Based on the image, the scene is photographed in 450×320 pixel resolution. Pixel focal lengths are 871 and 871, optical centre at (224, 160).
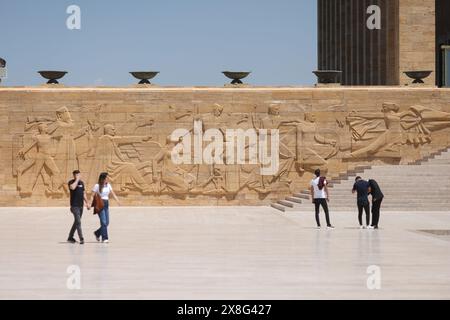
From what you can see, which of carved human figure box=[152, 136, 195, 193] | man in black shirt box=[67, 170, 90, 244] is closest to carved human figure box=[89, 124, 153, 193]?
carved human figure box=[152, 136, 195, 193]

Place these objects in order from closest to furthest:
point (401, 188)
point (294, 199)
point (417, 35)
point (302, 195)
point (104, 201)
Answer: point (104, 201) → point (401, 188) → point (294, 199) → point (302, 195) → point (417, 35)

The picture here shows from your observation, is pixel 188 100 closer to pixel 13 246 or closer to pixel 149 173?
pixel 149 173

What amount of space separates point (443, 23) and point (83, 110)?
22171 mm

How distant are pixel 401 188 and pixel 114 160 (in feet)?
29.3

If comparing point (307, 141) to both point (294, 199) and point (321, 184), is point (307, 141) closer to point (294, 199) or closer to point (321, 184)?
point (294, 199)

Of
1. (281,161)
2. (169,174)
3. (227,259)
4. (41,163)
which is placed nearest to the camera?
(227,259)

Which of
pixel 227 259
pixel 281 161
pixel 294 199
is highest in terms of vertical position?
pixel 281 161

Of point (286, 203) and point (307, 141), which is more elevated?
point (307, 141)

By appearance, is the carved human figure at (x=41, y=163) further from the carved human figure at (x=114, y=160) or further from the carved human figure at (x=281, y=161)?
the carved human figure at (x=281, y=161)

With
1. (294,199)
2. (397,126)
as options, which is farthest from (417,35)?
(294,199)

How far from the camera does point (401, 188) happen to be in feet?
86.4

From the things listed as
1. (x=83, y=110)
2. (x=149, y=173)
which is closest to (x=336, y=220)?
(x=149, y=173)

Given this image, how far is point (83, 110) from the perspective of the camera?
27.6 meters

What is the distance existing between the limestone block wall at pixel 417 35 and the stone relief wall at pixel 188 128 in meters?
3.24
